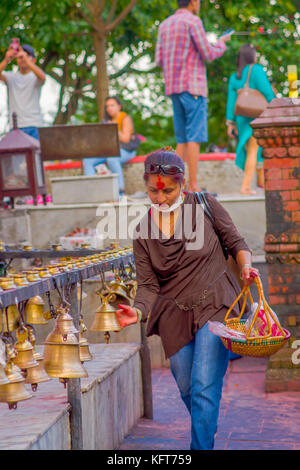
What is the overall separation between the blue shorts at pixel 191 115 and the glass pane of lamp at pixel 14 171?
2.06 meters

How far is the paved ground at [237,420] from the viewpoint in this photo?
5.58 meters

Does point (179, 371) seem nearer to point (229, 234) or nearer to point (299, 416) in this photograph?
point (229, 234)

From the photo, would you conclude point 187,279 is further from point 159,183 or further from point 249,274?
point 159,183

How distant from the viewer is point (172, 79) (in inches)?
397

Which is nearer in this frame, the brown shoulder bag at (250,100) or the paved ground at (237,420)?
the paved ground at (237,420)

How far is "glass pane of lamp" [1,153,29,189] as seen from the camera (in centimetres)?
1056

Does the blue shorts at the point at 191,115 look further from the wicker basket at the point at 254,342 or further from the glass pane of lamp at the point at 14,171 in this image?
the wicker basket at the point at 254,342

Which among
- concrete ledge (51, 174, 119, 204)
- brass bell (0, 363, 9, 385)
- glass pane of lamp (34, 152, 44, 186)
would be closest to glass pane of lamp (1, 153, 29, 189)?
glass pane of lamp (34, 152, 44, 186)

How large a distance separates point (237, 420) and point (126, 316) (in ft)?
7.41

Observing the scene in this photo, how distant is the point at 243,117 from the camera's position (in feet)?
36.0

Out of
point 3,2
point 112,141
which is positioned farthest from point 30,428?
point 3,2

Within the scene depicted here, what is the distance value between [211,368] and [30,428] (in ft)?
3.63

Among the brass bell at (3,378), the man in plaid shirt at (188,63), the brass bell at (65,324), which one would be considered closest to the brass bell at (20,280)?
the brass bell at (65,324)

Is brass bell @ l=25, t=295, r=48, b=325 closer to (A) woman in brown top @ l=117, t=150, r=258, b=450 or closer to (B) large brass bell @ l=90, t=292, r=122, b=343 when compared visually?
(B) large brass bell @ l=90, t=292, r=122, b=343
